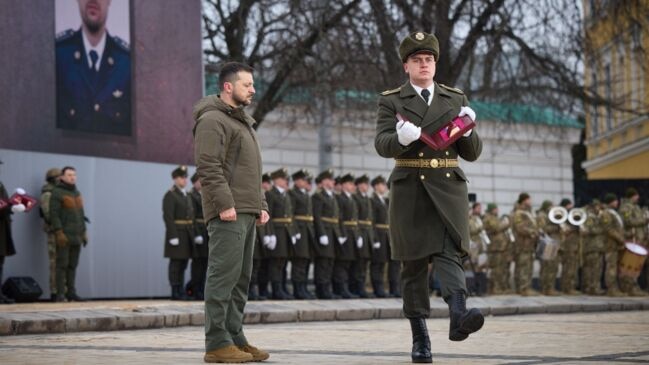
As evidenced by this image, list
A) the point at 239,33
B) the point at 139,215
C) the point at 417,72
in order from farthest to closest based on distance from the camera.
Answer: the point at 239,33 < the point at 139,215 < the point at 417,72

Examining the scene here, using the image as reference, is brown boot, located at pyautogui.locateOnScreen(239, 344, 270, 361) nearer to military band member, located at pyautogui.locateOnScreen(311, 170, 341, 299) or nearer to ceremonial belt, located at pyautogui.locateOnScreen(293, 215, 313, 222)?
ceremonial belt, located at pyautogui.locateOnScreen(293, 215, 313, 222)

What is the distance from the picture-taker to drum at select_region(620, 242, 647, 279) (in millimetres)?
23594

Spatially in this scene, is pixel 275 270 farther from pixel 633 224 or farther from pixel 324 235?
pixel 633 224

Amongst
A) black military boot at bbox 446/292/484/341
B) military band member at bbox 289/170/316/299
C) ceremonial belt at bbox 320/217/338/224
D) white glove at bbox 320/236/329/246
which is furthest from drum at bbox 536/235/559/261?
black military boot at bbox 446/292/484/341

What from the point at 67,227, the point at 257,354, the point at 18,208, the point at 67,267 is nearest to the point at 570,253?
the point at 67,267

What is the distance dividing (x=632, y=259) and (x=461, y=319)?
55.2ft

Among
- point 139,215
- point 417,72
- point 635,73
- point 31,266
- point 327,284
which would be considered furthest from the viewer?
point 635,73

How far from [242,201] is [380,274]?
46.1 ft

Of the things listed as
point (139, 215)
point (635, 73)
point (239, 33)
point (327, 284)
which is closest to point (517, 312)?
point (327, 284)

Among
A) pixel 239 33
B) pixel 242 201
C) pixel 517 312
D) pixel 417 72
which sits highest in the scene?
pixel 239 33

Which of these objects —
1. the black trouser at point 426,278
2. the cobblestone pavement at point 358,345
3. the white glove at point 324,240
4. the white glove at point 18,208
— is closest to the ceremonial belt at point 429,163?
the black trouser at point 426,278

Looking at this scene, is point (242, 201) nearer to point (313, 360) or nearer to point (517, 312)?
point (313, 360)

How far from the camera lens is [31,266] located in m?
17.8

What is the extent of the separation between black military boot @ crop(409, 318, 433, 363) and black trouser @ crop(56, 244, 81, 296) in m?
10.1
